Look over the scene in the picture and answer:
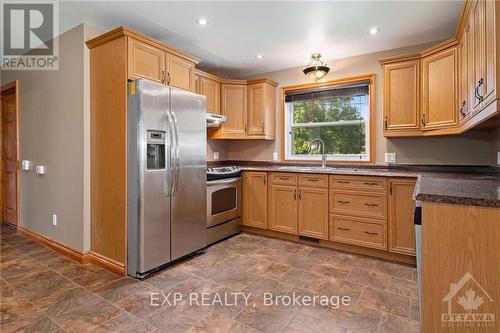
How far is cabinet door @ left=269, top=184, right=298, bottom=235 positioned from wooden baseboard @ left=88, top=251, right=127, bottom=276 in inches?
74.3

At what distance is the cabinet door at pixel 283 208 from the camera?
3.50m

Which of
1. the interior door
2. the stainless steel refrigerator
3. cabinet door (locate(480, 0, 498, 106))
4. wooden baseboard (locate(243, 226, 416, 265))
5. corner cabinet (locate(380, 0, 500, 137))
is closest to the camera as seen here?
cabinet door (locate(480, 0, 498, 106))

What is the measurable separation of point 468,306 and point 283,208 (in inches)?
96.4

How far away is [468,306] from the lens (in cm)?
119

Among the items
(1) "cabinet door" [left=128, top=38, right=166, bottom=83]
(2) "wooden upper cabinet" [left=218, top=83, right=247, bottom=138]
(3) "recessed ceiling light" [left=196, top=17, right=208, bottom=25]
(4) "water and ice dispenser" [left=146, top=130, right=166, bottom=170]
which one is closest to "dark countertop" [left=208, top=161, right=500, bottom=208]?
(2) "wooden upper cabinet" [left=218, top=83, right=247, bottom=138]

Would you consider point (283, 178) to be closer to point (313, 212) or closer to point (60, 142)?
point (313, 212)

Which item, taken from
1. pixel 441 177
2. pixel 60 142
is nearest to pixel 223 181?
pixel 60 142

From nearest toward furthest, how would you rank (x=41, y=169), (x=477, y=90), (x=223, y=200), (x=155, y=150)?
(x=477, y=90), (x=155, y=150), (x=41, y=169), (x=223, y=200)

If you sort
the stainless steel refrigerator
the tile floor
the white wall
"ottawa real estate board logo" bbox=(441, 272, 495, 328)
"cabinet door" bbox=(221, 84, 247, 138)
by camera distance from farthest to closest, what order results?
"cabinet door" bbox=(221, 84, 247, 138)
the white wall
the stainless steel refrigerator
the tile floor
"ottawa real estate board logo" bbox=(441, 272, 495, 328)

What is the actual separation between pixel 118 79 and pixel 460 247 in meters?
2.78

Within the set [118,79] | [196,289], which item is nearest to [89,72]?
[118,79]

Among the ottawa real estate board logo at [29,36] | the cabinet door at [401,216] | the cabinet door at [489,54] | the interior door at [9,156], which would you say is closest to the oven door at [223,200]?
the cabinet door at [401,216]

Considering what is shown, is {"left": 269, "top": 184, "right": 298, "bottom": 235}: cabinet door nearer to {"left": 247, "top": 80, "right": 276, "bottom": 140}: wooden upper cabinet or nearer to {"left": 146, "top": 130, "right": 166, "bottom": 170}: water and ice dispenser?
{"left": 247, "top": 80, "right": 276, "bottom": 140}: wooden upper cabinet

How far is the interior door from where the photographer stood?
4031mm
